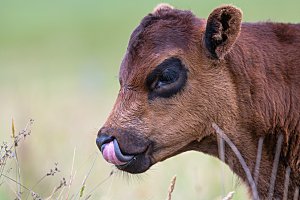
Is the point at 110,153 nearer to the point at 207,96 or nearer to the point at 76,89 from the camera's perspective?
the point at 207,96

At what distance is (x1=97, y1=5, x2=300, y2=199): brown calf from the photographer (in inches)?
299

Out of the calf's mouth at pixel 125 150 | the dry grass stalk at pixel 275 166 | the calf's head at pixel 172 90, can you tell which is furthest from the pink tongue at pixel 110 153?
the dry grass stalk at pixel 275 166

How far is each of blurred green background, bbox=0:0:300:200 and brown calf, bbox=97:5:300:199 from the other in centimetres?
63

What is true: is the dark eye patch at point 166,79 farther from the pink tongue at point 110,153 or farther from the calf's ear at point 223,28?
the pink tongue at point 110,153

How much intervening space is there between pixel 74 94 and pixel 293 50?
1191cm

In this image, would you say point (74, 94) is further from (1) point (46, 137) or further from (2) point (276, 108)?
(2) point (276, 108)

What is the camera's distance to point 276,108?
25.3 ft

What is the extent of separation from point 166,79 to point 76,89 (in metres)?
12.4

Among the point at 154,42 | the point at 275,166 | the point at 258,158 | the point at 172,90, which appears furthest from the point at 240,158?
the point at 154,42

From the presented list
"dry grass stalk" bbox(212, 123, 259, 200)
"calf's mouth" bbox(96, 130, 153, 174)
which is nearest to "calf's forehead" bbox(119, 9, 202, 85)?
"calf's mouth" bbox(96, 130, 153, 174)

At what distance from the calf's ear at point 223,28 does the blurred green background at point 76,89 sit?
123 cm

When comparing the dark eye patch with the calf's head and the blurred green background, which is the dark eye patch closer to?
the calf's head

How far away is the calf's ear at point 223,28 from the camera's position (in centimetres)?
762

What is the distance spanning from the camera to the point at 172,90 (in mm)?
7637
